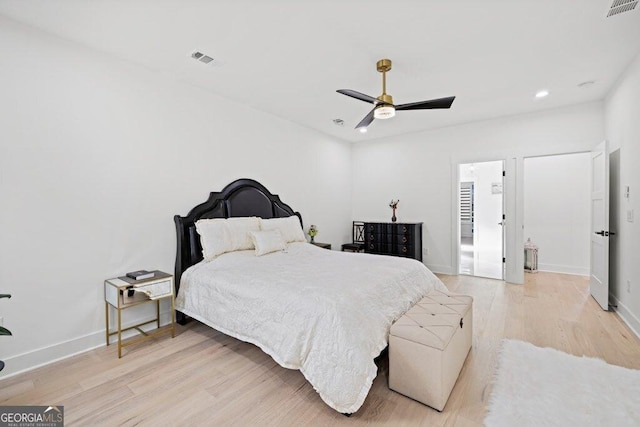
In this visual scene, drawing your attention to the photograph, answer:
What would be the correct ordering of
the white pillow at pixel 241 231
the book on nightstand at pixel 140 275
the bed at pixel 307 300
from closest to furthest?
the bed at pixel 307 300 < the book on nightstand at pixel 140 275 < the white pillow at pixel 241 231

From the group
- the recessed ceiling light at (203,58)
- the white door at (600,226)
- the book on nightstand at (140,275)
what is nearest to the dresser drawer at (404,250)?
the white door at (600,226)

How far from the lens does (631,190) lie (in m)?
3.00

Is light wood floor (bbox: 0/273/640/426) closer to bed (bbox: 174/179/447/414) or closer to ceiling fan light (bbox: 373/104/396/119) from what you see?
bed (bbox: 174/179/447/414)

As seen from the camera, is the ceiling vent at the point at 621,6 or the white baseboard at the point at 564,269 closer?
the ceiling vent at the point at 621,6

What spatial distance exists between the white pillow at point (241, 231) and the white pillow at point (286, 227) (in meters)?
0.20

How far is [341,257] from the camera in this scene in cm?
333

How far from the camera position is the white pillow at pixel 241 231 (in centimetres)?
Result: 334

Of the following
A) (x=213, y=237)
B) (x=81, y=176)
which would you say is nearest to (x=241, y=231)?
(x=213, y=237)

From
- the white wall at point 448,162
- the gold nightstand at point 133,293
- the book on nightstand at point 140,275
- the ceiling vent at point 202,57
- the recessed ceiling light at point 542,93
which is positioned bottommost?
the gold nightstand at point 133,293

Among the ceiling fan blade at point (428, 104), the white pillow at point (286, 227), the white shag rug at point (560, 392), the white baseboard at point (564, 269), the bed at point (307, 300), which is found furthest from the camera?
the white baseboard at point (564, 269)

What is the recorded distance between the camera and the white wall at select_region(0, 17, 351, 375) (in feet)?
7.41

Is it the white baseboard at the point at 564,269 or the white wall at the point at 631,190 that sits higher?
the white wall at the point at 631,190

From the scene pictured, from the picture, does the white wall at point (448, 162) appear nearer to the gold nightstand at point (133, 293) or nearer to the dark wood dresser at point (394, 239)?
the dark wood dresser at point (394, 239)

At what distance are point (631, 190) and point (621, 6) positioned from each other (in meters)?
1.85
